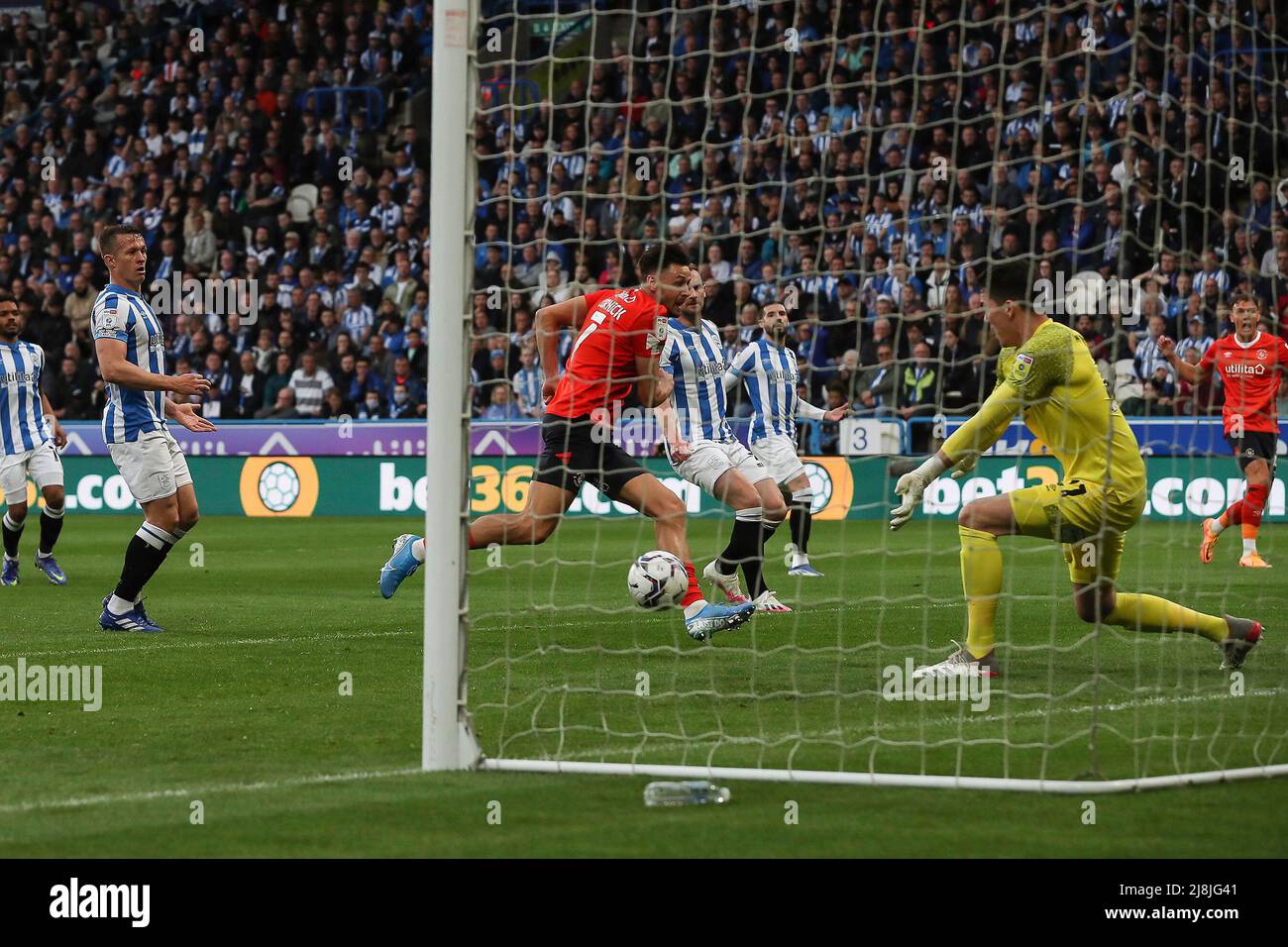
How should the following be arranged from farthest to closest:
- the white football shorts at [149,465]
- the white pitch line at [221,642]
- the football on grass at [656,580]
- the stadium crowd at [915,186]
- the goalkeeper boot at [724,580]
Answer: the stadium crowd at [915,186], the goalkeeper boot at [724,580], the white football shorts at [149,465], the white pitch line at [221,642], the football on grass at [656,580]

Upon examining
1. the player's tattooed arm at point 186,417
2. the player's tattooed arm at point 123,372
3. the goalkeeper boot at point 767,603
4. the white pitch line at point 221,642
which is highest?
the player's tattooed arm at point 123,372

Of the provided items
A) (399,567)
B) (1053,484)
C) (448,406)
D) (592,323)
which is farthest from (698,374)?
(448,406)

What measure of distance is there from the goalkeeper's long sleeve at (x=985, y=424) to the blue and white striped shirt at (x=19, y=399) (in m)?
8.89

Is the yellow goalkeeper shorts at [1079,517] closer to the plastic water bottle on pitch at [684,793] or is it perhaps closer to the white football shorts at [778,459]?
the plastic water bottle on pitch at [684,793]

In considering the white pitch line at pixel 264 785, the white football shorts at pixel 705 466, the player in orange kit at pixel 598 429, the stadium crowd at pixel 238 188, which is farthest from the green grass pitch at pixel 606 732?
the stadium crowd at pixel 238 188

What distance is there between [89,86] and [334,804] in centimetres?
2769

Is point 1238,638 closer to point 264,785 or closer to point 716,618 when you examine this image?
point 716,618

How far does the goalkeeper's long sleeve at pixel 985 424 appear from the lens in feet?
25.3

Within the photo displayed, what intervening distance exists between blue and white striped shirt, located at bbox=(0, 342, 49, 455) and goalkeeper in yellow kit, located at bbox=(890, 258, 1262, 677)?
8684 millimetres

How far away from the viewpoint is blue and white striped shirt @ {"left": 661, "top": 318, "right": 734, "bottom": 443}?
1209cm

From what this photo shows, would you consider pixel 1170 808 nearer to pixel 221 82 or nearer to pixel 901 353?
pixel 901 353

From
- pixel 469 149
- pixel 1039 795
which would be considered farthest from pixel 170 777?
pixel 1039 795

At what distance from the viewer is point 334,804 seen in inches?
217

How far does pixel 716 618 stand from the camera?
30.1 feet
